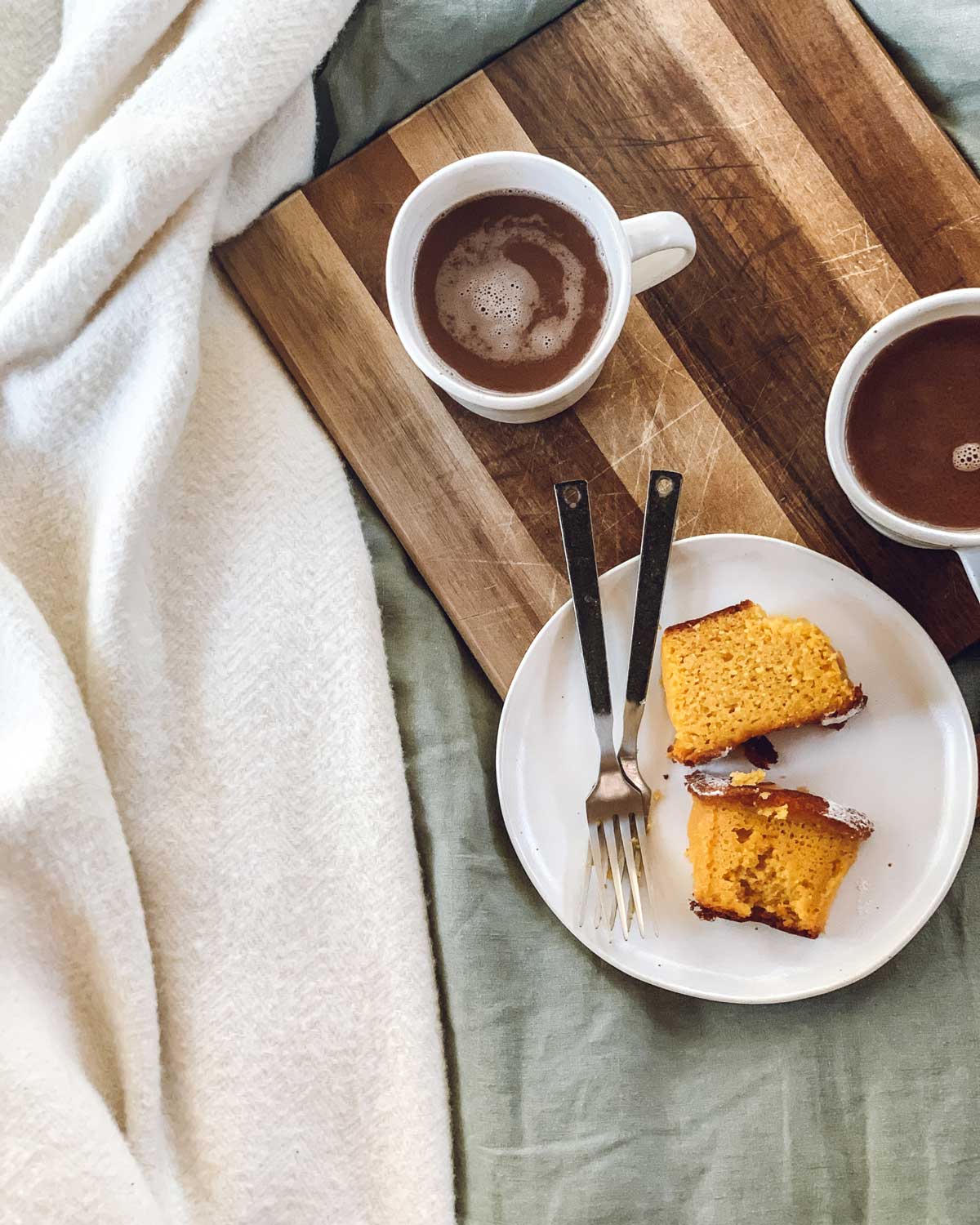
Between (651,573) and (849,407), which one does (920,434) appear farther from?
(651,573)

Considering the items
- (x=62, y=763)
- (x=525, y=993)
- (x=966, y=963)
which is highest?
(x=62, y=763)

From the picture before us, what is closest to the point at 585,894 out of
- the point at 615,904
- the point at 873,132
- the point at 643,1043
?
the point at 615,904

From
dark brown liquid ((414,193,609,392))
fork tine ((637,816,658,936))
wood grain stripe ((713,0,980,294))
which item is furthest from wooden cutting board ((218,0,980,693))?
fork tine ((637,816,658,936))

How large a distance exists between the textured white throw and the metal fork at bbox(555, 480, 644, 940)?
0.20 meters

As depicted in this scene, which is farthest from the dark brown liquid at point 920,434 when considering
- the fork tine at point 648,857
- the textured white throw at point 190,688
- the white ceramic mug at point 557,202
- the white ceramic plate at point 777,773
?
the textured white throw at point 190,688

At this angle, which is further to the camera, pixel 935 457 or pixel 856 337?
pixel 856 337

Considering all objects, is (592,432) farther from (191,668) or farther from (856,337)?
(191,668)

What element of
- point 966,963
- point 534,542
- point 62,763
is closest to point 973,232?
point 534,542

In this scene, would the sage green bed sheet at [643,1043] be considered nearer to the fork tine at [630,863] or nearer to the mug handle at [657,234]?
the fork tine at [630,863]

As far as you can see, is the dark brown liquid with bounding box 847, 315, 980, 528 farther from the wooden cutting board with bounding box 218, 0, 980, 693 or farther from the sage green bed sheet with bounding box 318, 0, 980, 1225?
the sage green bed sheet with bounding box 318, 0, 980, 1225

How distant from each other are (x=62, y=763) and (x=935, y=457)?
890 millimetres

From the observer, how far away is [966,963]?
111 centimetres

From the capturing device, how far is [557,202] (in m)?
1.02

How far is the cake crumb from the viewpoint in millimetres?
1069
